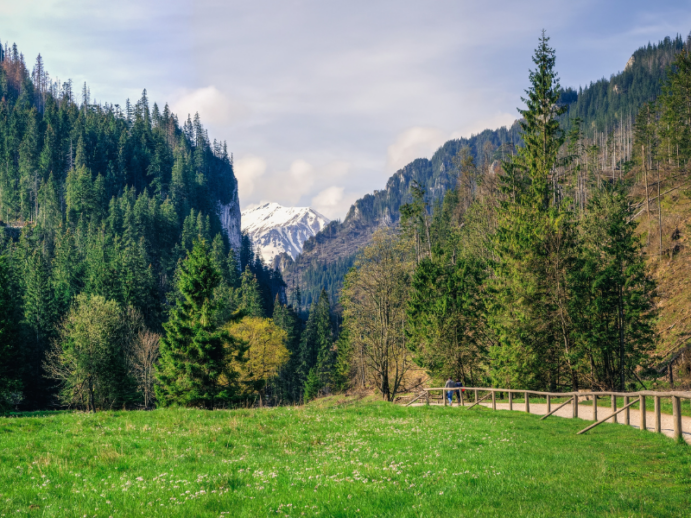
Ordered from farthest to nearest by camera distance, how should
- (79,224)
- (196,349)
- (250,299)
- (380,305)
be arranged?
(79,224), (250,299), (380,305), (196,349)

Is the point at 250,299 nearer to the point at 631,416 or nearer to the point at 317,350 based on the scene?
the point at 317,350

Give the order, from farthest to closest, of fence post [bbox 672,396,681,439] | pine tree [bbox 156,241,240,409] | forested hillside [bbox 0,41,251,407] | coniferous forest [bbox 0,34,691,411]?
forested hillside [bbox 0,41,251,407] → pine tree [bbox 156,241,240,409] → coniferous forest [bbox 0,34,691,411] → fence post [bbox 672,396,681,439]

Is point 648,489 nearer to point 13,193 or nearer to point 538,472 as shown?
point 538,472

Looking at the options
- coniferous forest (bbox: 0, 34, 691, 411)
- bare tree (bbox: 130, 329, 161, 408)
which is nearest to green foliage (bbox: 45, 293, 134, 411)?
coniferous forest (bbox: 0, 34, 691, 411)

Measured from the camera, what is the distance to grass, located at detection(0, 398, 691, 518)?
295 inches

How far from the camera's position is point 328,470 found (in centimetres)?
1003

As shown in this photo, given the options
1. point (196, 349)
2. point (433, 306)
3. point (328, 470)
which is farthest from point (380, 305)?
point (328, 470)

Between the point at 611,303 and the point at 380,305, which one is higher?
the point at 611,303

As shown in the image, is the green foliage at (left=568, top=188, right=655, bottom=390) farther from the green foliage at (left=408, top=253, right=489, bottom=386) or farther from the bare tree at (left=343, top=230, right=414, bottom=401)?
the bare tree at (left=343, top=230, right=414, bottom=401)

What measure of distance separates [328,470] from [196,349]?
109 ft

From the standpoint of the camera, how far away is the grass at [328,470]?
7480mm

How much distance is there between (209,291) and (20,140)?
480 feet

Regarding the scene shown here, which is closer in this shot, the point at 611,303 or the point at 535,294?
the point at 611,303

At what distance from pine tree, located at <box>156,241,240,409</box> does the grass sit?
21727mm
